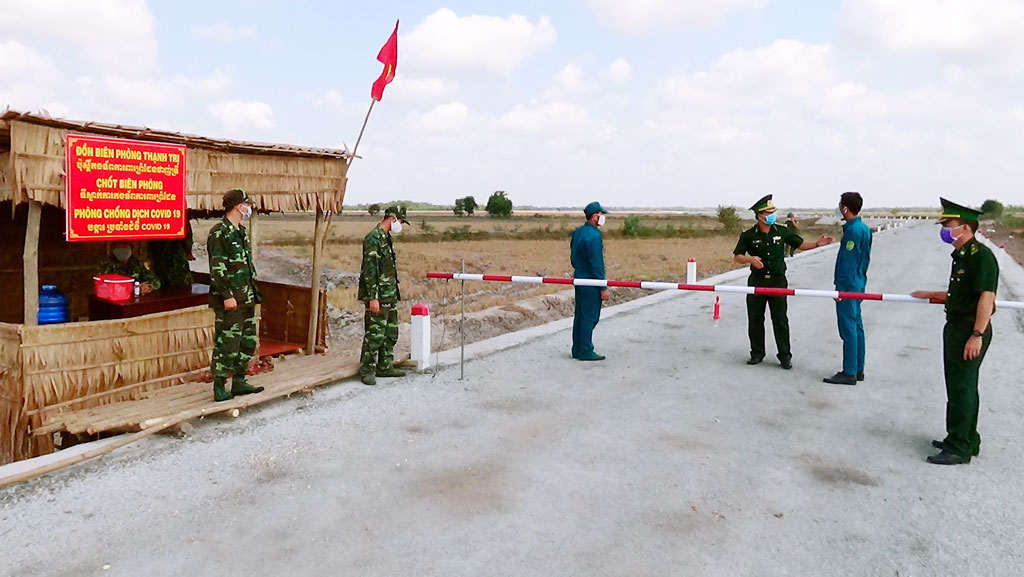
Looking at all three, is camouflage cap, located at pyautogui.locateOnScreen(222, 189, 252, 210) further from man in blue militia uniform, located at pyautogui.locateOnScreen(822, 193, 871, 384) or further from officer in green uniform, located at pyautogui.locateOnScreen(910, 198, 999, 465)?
man in blue militia uniform, located at pyautogui.locateOnScreen(822, 193, 871, 384)

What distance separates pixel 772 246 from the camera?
8.48 meters

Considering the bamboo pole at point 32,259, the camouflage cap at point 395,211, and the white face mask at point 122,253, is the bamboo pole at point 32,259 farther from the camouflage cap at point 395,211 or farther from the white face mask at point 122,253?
the camouflage cap at point 395,211

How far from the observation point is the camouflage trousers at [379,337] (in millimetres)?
7574

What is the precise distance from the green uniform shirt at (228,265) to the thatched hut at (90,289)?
1049 millimetres

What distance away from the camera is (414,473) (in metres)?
5.05

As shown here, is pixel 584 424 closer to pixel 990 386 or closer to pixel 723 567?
pixel 723 567

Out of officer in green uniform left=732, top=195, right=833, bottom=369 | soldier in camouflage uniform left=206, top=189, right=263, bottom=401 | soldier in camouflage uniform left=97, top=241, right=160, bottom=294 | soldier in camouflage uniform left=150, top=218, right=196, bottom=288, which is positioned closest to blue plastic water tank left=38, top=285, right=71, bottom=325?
soldier in camouflage uniform left=97, top=241, right=160, bottom=294

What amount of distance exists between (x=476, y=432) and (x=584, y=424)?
38.1 inches

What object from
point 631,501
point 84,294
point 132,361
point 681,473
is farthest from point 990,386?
point 84,294

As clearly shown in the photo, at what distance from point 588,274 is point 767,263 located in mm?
2137

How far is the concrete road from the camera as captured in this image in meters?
3.86

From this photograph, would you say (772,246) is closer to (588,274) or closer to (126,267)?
(588,274)

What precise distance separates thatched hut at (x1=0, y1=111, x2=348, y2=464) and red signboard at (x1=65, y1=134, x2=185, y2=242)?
0.09 meters

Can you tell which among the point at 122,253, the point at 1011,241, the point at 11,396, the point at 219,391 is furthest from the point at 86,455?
the point at 1011,241
